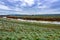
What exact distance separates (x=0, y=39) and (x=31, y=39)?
10.2 feet

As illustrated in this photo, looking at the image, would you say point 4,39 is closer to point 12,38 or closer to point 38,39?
point 12,38

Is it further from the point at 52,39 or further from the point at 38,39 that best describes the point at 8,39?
the point at 52,39

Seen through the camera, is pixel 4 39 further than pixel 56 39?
No

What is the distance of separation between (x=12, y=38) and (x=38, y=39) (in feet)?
8.84

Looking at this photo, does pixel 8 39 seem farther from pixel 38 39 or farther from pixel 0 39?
pixel 38 39

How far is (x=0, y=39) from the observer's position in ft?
43.3

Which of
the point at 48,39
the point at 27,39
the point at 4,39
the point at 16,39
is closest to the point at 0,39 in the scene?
the point at 4,39

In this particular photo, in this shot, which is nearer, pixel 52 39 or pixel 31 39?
pixel 31 39

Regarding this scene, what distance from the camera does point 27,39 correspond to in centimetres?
1346

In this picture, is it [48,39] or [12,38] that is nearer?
[12,38]

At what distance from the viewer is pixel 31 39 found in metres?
13.6

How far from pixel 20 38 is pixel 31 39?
117cm

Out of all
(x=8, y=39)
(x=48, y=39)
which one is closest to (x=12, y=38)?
(x=8, y=39)

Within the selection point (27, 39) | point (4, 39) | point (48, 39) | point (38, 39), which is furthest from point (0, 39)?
point (48, 39)
